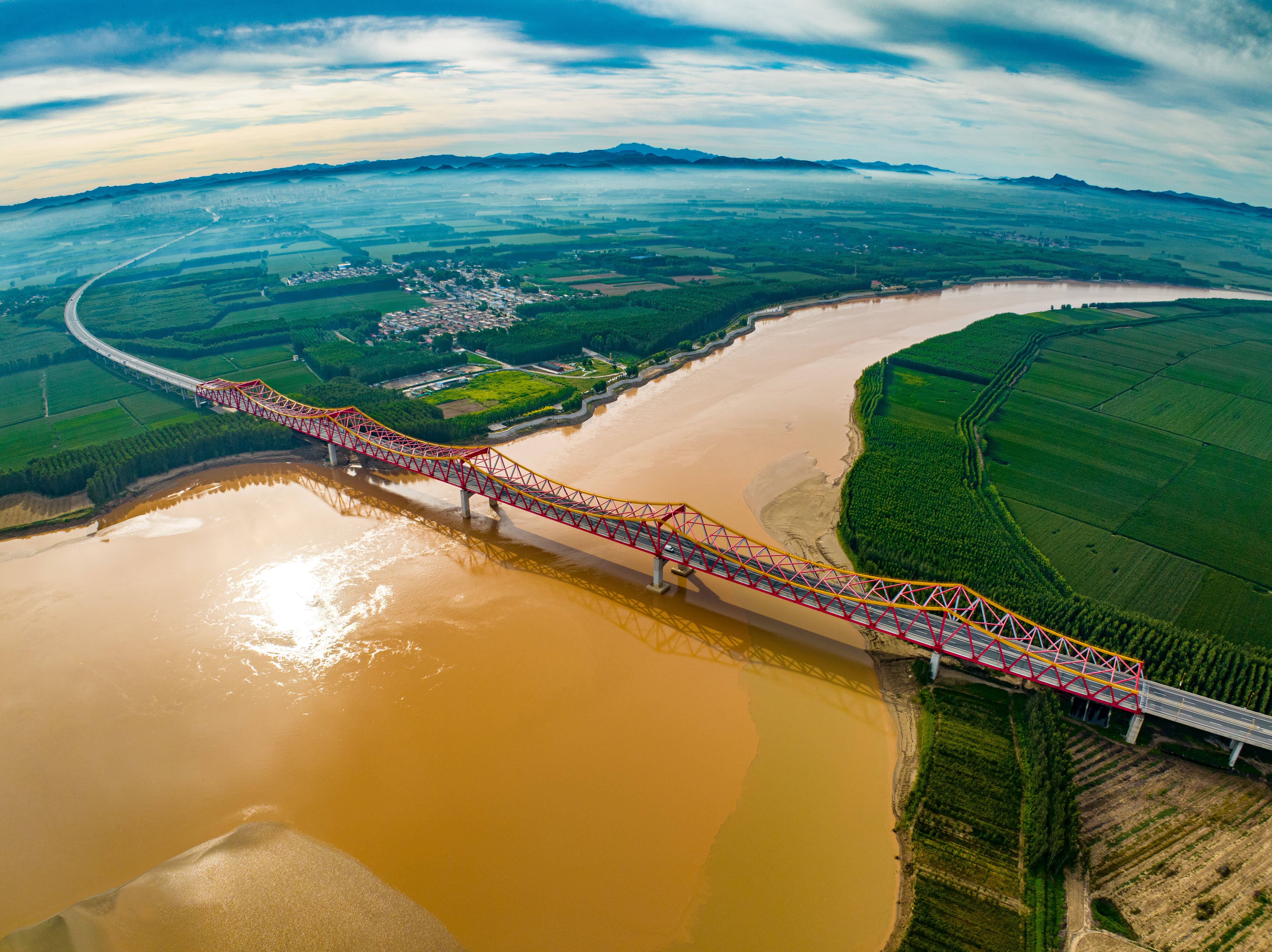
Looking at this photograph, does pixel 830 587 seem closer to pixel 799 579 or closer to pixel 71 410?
pixel 799 579

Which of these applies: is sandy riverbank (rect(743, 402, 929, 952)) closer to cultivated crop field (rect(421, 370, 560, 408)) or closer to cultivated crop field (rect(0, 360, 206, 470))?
cultivated crop field (rect(421, 370, 560, 408))

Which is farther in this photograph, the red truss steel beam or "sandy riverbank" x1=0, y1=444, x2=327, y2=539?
"sandy riverbank" x1=0, y1=444, x2=327, y2=539

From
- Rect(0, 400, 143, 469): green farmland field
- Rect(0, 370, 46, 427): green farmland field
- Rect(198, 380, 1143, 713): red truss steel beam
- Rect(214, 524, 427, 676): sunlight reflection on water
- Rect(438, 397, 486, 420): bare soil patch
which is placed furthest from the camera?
Rect(438, 397, 486, 420): bare soil patch

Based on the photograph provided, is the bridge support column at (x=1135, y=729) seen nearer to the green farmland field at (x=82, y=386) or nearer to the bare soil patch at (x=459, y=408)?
the bare soil patch at (x=459, y=408)

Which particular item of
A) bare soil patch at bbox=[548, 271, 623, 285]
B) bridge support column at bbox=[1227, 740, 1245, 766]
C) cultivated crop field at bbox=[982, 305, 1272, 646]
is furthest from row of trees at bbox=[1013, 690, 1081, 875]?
bare soil patch at bbox=[548, 271, 623, 285]

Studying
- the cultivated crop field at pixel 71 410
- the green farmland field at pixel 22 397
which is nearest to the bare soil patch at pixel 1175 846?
the cultivated crop field at pixel 71 410

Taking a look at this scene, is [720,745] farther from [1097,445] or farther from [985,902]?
[1097,445]

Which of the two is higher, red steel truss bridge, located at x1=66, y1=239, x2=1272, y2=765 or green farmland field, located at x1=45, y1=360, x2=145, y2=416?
green farmland field, located at x1=45, y1=360, x2=145, y2=416
